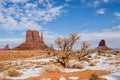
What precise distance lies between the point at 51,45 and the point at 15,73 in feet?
19.3

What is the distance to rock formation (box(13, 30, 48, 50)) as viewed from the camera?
14600 cm

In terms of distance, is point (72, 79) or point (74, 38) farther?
Answer: point (74, 38)

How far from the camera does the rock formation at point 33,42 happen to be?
14600 cm

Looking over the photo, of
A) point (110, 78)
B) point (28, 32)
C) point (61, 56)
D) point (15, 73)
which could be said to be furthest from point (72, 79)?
point (28, 32)

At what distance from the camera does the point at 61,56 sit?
21.0 meters

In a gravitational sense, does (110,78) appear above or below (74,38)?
below

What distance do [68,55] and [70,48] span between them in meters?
0.66

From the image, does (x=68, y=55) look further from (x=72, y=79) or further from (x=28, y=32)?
(x=28, y=32)

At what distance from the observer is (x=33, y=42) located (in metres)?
156

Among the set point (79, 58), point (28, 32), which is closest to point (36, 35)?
point (28, 32)

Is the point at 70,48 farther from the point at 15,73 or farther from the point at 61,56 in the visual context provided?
the point at 15,73

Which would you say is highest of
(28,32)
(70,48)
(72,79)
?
(28,32)

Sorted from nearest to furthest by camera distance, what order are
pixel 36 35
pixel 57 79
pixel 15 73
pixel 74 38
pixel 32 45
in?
pixel 57 79 < pixel 15 73 < pixel 74 38 < pixel 32 45 < pixel 36 35

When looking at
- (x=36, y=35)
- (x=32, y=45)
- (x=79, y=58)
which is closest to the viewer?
(x=79, y=58)
